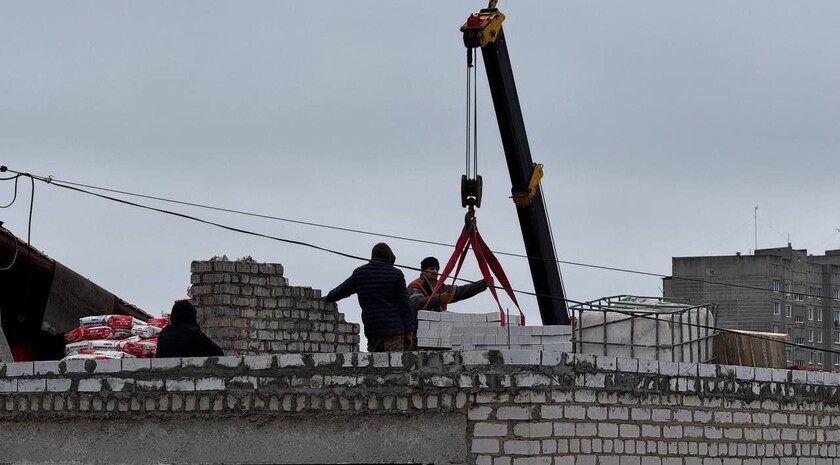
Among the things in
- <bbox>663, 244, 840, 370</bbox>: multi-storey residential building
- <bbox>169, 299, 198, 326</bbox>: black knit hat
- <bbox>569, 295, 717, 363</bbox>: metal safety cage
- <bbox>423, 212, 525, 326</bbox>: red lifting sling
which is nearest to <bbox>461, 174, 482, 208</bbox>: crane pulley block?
<bbox>423, 212, 525, 326</bbox>: red lifting sling

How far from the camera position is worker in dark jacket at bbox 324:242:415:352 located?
40.9ft

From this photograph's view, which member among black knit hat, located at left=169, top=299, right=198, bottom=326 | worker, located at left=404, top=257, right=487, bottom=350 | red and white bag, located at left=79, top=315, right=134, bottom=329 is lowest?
black knit hat, located at left=169, top=299, right=198, bottom=326

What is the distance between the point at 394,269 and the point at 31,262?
658cm

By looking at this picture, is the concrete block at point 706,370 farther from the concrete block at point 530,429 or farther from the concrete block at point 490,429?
the concrete block at point 490,429

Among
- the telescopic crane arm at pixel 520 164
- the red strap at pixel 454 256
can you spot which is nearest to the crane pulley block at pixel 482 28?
the telescopic crane arm at pixel 520 164

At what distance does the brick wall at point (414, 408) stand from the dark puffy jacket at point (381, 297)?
1.00 metres

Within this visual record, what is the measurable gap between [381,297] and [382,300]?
0.08ft

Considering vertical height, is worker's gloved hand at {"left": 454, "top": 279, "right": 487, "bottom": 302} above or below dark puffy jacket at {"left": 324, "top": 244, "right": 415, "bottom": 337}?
above

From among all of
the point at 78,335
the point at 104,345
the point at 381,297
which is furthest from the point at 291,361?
the point at 78,335

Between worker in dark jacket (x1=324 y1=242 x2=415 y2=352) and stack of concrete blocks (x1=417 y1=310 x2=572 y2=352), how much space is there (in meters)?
0.32

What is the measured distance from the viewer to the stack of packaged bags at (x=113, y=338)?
15.1 m

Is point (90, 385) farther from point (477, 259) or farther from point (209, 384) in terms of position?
point (477, 259)

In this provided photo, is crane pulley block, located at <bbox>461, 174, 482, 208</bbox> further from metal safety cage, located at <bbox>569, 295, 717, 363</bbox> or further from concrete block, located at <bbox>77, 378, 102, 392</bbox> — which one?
concrete block, located at <bbox>77, 378, 102, 392</bbox>

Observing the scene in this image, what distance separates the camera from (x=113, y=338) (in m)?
15.6
